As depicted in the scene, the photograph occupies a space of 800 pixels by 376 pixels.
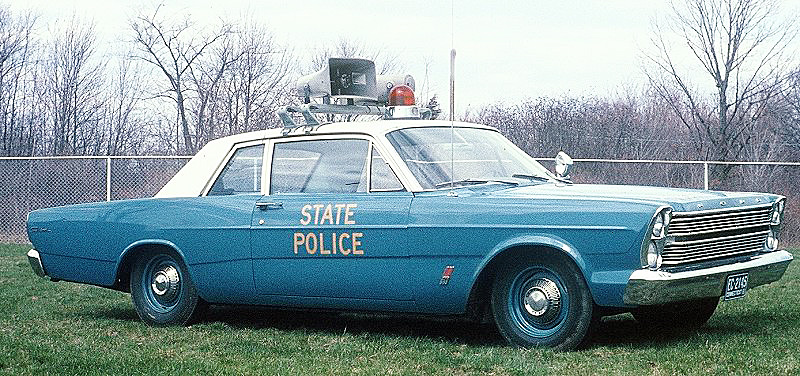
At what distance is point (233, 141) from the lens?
28.8ft

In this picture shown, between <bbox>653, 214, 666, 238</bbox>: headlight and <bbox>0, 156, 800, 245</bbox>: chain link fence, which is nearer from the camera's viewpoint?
<bbox>653, 214, 666, 238</bbox>: headlight

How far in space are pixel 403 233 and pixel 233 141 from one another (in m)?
2.01

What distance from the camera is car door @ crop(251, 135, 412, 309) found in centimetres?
749

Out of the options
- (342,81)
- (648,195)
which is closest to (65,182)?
(342,81)

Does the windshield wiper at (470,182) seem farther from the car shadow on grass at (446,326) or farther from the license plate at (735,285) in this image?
the license plate at (735,285)

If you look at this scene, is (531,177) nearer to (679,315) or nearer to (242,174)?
(679,315)

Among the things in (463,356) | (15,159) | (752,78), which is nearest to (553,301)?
(463,356)

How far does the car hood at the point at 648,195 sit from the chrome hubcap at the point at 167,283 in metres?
2.68

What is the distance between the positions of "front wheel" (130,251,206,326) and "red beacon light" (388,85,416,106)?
6.72 feet

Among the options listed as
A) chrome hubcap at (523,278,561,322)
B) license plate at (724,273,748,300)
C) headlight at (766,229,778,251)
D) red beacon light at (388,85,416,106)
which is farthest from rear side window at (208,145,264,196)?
headlight at (766,229,778,251)

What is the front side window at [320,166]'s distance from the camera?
7910 millimetres

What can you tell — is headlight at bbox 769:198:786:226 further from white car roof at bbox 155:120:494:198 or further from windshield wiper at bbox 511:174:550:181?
white car roof at bbox 155:120:494:198

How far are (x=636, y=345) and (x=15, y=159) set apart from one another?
15.5 m

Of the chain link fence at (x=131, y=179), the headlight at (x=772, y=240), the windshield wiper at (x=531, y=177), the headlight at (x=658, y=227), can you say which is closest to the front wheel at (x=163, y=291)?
the windshield wiper at (x=531, y=177)
